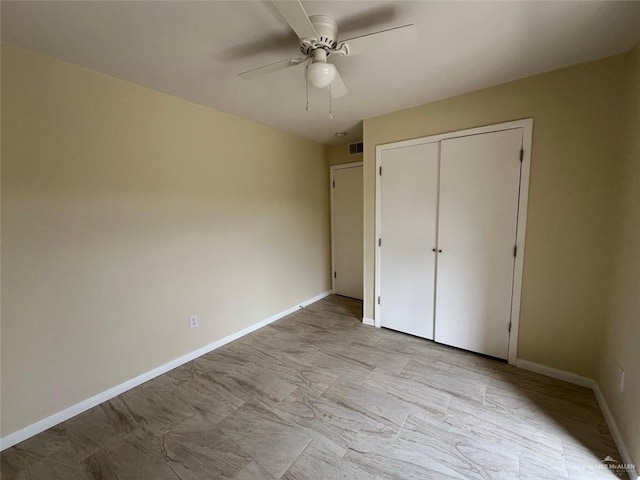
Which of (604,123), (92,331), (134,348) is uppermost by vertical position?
(604,123)

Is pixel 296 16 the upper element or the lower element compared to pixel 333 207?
upper

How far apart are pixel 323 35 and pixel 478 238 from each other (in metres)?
1.97

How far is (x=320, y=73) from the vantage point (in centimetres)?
136

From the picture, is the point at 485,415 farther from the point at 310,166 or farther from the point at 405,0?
the point at 310,166

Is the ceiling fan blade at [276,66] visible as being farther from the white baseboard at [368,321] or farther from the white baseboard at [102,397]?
the white baseboard at [368,321]

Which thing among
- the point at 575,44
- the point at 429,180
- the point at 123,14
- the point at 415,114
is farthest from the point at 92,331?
the point at 575,44

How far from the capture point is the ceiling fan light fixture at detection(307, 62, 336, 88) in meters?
1.35

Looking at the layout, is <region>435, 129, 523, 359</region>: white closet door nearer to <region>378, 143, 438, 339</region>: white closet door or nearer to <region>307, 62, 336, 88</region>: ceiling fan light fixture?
<region>378, 143, 438, 339</region>: white closet door

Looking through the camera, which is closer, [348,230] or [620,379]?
[620,379]

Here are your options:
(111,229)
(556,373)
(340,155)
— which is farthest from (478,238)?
(111,229)

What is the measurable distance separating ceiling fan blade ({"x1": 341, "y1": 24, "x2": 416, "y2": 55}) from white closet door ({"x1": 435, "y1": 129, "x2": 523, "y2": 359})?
1.36m

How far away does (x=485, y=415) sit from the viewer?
1772 mm

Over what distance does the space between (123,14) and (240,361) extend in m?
2.53

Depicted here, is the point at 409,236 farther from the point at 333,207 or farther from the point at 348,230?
the point at 333,207
